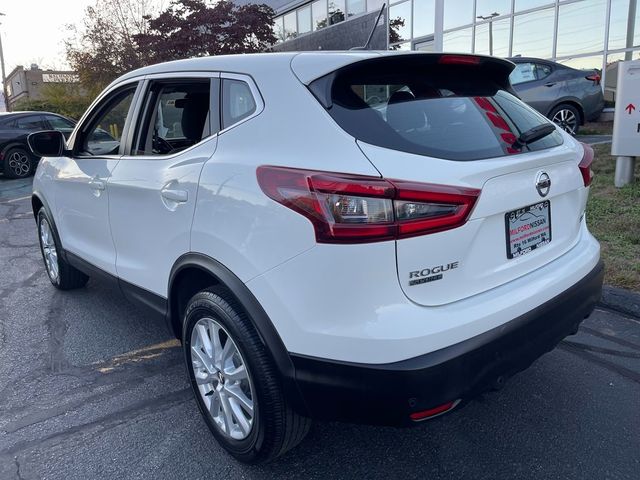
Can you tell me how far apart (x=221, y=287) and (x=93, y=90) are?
26899 millimetres

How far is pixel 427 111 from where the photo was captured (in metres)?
2.32

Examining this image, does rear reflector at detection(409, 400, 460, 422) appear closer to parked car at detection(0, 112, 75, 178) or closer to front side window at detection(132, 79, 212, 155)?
front side window at detection(132, 79, 212, 155)

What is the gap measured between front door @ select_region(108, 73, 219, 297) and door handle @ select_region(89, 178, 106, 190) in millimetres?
117

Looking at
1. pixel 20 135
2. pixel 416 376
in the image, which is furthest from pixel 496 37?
pixel 416 376

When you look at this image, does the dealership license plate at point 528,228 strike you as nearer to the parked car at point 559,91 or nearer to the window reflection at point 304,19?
the parked car at point 559,91

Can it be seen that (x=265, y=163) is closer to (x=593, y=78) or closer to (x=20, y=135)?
(x=593, y=78)

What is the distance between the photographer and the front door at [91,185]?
349cm

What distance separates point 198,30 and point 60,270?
18.4m

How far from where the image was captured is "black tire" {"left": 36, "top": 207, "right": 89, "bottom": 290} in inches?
177

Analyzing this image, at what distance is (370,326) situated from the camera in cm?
194

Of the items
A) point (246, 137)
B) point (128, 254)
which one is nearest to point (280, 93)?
point (246, 137)

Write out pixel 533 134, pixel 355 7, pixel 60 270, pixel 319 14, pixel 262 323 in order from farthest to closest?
pixel 319 14, pixel 355 7, pixel 60 270, pixel 533 134, pixel 262 323

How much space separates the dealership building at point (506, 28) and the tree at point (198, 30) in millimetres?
3272

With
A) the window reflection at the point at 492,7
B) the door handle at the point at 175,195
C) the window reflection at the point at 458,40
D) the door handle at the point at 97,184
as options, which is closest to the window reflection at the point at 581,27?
the window reflection at the point at 492,7
